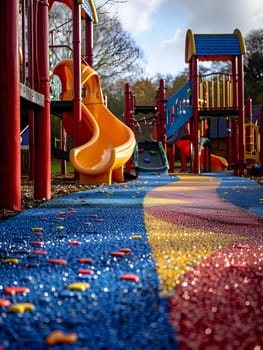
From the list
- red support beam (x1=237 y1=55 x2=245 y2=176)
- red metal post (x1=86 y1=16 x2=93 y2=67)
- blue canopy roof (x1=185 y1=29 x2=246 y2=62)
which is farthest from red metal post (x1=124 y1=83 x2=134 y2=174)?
red support beam (x1=237 y1=55 x2=245 y2=176)

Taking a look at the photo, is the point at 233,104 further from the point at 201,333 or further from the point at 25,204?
the point at 201,333

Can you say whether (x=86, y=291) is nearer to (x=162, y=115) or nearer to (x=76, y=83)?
(x=76, y=83)

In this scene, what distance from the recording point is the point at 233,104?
36.5ft

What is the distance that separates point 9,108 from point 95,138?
13.0 feet

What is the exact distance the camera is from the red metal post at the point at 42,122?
3.69 m

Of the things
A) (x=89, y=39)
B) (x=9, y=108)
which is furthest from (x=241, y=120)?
(x=9, y=108)

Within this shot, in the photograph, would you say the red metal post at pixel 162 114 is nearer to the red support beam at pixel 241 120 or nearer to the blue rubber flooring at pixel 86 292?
the red support beam at pixel 241 120

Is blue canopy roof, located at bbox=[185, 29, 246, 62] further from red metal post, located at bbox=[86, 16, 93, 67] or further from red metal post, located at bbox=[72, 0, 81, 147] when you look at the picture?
red metal post, located at bbox=[72, 0, 81, 147]

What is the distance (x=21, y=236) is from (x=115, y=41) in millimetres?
13953

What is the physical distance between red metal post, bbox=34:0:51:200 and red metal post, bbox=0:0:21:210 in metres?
0.80

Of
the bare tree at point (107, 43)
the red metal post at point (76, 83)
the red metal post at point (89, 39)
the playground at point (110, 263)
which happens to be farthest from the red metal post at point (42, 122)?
the bare tree at point (107, 43)

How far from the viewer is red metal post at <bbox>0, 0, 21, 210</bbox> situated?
9.27ft

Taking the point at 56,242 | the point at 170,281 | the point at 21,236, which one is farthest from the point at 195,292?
the point at 21,236

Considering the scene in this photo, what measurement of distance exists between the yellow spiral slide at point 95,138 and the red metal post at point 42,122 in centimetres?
210
